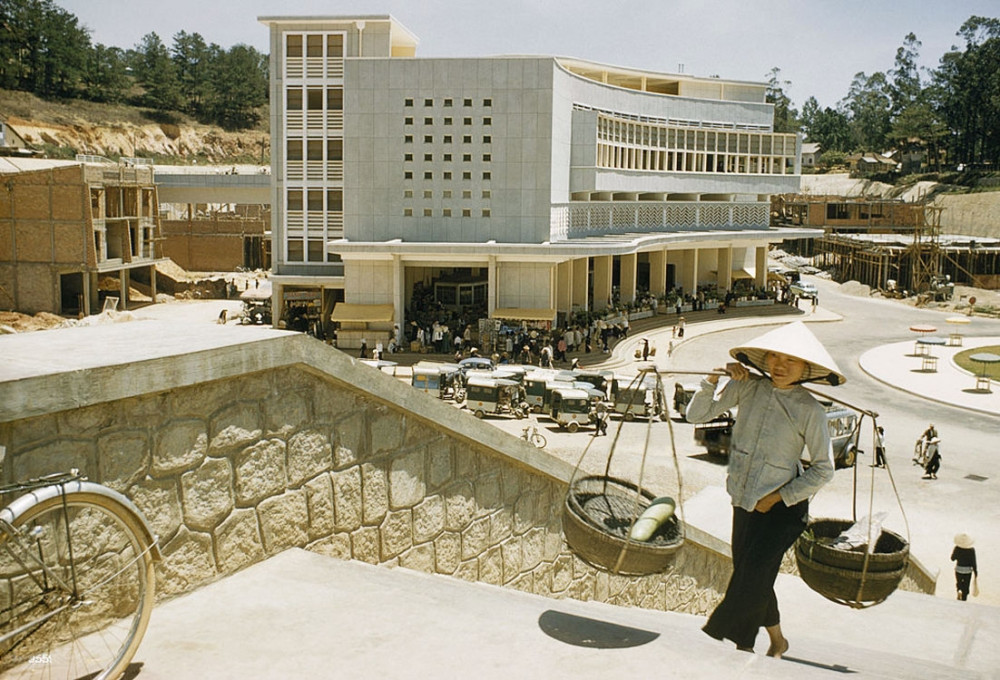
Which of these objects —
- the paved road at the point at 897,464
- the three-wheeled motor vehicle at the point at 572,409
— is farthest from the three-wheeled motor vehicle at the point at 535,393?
the three-wheeled motor vehicle at the point at 572,409

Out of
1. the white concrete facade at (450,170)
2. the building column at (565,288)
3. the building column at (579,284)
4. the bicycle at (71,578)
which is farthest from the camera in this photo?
the building column at (579,284)

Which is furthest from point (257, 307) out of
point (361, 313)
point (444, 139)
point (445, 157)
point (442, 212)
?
point (444, 139)

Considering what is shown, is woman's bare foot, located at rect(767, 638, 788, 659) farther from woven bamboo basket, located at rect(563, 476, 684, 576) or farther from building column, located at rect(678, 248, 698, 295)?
building column, located at rect(678, 248, 698, 295)

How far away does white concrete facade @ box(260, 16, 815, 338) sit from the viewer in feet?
134

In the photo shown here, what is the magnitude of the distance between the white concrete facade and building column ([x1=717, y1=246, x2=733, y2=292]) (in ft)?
22.4

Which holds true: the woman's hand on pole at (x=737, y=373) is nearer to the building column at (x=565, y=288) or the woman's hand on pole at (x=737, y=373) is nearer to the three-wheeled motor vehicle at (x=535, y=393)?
the three-wheeled motor vehicle at (x=535, y=393)

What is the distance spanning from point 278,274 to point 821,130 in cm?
11325

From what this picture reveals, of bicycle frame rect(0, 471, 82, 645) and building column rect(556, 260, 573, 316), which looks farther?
building column rect(556, 260, 573, 316)

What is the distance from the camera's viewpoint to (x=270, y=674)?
13.7 feet

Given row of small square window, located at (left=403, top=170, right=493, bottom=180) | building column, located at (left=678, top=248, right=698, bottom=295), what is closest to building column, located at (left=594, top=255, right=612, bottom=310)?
building column, located at (left=678, top=248, right=698, bottom=295)

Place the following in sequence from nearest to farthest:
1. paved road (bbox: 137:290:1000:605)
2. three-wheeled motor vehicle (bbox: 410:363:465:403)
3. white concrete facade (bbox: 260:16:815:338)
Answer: paved road (bbox: 137:290:1000:605)
three-wheeled motor vehicle (bbox: 410:363:465:403)
white concrete facade (bbox: 260:16:815:338)

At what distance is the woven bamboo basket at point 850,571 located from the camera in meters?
6.12

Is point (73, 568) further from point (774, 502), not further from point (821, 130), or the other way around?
point (821, 130)

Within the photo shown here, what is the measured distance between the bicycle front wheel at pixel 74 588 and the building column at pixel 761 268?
58.5m
